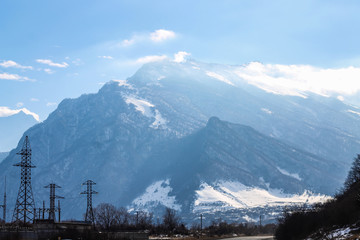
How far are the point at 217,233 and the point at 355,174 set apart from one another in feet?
333

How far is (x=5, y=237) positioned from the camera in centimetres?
8638

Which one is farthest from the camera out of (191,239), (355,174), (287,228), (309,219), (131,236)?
(191,239)

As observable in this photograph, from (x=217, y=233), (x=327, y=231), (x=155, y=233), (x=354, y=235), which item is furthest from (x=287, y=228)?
(x=217, y=233)

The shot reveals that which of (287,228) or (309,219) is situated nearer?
(309,219)

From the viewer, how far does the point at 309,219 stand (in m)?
82.6

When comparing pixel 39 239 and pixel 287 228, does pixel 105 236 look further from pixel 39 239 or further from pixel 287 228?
pixel 287 228

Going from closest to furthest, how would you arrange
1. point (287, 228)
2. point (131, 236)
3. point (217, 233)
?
point (287, 228) < point (131, 236) < point (217, 233)

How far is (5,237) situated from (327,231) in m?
50.2

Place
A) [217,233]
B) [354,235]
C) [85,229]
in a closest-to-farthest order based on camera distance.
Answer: [354,235] < [85,229] < [217,233]

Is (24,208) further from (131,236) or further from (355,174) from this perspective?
(355,174)

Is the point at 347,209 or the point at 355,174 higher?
the point at 355,174

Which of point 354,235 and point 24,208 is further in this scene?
point 24,208

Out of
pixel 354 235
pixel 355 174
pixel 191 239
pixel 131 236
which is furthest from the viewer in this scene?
pixel 191 239

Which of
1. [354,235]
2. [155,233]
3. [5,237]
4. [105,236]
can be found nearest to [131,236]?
[105,236]
